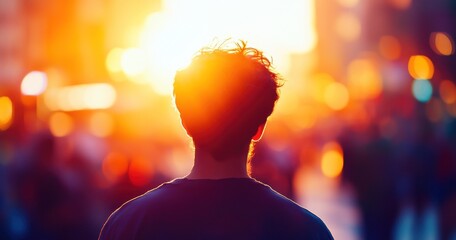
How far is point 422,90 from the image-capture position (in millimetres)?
20906

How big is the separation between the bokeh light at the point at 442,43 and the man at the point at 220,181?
62.6 ft

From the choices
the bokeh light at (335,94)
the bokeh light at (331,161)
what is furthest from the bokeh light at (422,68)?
the bokeh light at (335,94)

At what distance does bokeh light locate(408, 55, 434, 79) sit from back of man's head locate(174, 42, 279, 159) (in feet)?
64.8

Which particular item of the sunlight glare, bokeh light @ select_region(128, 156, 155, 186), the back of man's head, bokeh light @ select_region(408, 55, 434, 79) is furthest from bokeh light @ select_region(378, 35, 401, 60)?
the back of man's head

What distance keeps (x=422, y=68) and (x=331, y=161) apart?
12.0 m

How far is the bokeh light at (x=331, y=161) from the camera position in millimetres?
31006

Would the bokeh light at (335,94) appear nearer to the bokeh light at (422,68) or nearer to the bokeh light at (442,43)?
the bokeh light at (422,68)

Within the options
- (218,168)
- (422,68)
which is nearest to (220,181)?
(218,168)

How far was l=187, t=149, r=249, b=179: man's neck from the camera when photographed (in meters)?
3.14

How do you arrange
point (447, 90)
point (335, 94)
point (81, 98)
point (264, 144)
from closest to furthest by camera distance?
point (264, 144) → point (447, 90) → point (81, 98) → point (335, 94)

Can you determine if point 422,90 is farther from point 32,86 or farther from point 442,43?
point 32,86

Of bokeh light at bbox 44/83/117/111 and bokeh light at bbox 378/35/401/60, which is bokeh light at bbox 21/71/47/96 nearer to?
bokeh light at bbox 44/83/117/111

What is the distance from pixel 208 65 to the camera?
3.18m

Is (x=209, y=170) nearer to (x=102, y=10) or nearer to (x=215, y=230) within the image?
(x=215, y=230)
